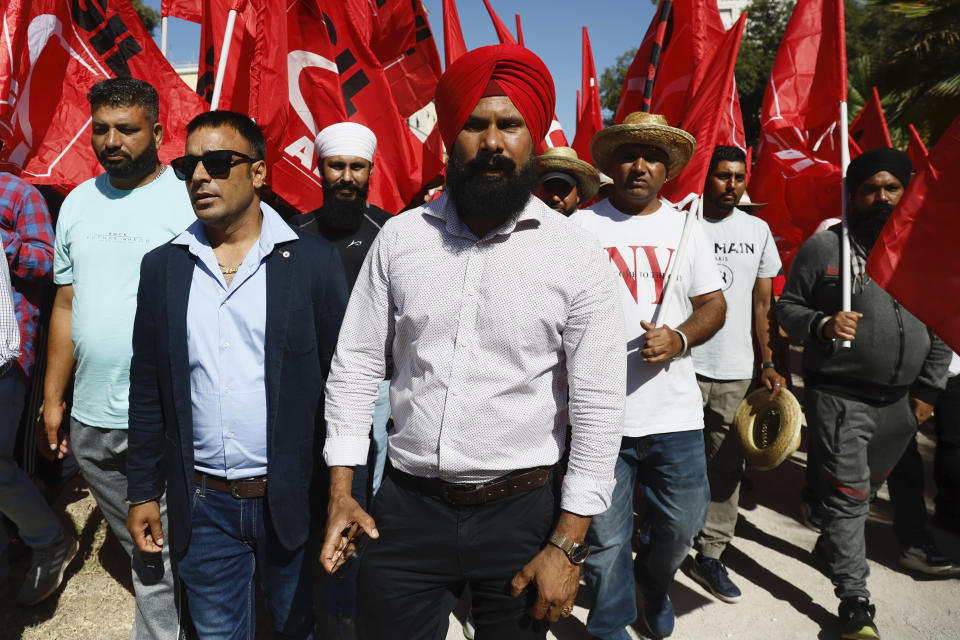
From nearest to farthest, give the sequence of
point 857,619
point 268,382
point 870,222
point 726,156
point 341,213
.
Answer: point 268,382 → point 857,619 → point 870,222 → point 341,213 → point 726,156

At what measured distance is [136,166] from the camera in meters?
2.97

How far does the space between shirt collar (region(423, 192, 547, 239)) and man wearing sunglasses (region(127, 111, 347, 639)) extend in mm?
645

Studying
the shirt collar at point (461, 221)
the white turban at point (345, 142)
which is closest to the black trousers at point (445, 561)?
the shirt collar at point (461, 221)

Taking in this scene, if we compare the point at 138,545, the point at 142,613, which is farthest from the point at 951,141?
the point at 142,613

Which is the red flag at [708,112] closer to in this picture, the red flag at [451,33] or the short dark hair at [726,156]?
the short dark hair at [726,156]

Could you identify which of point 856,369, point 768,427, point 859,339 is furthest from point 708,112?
point 768,427

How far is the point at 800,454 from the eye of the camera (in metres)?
6.24

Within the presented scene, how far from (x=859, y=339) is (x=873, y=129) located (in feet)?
8.23

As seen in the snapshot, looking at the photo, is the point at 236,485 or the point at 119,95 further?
the point at 119,95

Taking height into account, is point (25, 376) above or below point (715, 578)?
above

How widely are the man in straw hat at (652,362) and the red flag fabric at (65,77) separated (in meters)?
3.13

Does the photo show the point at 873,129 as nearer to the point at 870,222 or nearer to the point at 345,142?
the point at 870,222

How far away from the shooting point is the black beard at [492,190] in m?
1.95

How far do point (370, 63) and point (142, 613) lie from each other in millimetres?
4224
